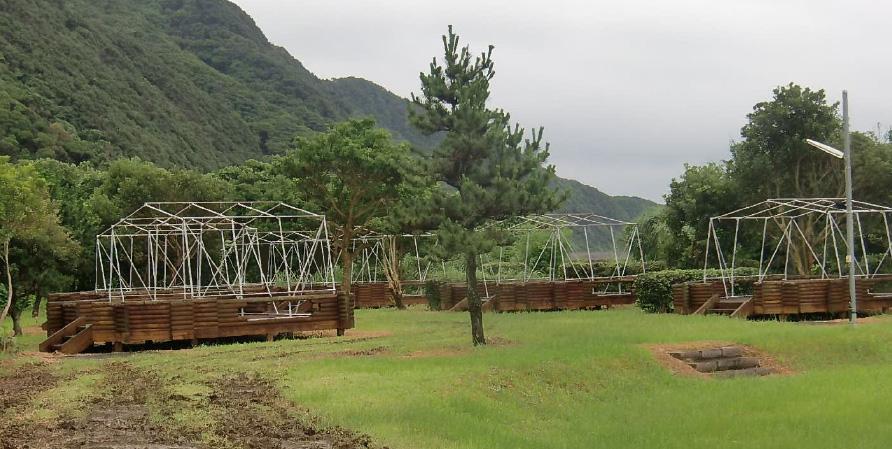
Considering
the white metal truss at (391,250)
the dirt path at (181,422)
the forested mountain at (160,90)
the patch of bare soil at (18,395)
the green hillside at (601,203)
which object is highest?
the forested mountain at (160,90)

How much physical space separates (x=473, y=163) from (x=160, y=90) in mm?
71588

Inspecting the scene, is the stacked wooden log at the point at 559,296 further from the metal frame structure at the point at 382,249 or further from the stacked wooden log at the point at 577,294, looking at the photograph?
the metal frame structure at the point at 382,249

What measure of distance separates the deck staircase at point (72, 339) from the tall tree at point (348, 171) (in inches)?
441

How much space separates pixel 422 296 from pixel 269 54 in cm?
7987

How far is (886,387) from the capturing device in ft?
47.1

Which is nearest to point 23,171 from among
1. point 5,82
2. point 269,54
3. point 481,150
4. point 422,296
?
point 481,150

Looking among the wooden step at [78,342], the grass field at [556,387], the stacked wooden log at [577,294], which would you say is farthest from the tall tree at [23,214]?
the stacked wooden log at [577,294]

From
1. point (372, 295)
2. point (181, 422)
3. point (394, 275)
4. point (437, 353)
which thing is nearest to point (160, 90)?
point (372, 295)

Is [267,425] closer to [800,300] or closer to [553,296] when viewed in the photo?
[800,300]

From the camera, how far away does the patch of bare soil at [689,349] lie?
55.5 feet

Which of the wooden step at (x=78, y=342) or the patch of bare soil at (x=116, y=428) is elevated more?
the wooden step at (x=78, y=342)

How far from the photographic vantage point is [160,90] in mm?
85125

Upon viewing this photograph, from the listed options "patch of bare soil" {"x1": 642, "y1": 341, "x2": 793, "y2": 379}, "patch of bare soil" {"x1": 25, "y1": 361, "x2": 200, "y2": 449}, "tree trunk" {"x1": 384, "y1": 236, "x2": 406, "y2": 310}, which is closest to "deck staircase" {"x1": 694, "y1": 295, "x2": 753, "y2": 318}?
"patch of bare soil" {"x1": 642, "y1": 341, "x2": 793, "y2": 379}

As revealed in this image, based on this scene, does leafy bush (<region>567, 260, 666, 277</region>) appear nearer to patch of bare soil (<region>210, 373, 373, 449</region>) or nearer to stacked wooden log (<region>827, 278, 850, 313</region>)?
stacked wooden log (<region>827, 278, 850, 313</region>)
